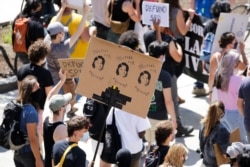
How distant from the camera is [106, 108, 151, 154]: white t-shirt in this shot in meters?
6.42

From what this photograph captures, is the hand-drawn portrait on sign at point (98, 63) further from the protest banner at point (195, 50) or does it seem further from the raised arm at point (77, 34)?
the protest banner at point (195, 50)

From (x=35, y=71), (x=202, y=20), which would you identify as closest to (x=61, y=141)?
(x=35, y=71)

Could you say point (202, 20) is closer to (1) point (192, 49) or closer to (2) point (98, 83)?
(1) point (192, 49)

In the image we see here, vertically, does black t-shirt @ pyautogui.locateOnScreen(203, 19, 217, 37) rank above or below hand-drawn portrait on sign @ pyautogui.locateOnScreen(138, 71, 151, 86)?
below

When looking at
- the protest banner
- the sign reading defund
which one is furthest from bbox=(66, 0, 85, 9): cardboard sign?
the sign reading defund

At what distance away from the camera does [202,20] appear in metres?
9.39

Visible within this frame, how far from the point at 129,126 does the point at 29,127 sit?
3.12 feet

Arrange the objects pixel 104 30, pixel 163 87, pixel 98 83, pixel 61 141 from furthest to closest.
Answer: pixel 104 30 < pixel 163 87 < pixel 98 83 < pixel 61 141

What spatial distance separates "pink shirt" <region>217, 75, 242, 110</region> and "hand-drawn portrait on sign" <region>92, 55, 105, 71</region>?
175 centimetres

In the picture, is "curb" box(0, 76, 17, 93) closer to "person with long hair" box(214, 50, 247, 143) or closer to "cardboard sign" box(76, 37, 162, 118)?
"person with long hair" box(214, 50, 247, 143)

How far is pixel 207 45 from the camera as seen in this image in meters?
8.74

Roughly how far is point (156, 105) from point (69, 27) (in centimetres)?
236

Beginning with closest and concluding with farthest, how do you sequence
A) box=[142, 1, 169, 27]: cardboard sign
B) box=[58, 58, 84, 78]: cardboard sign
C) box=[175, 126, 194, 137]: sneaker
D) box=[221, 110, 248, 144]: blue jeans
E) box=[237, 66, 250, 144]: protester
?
box=[237, 66, 250, 144]: protester → box=[58, 58, 84, 78]: cardboard sign → box=[221, 110, 248, 144]: blue jeans → box=[142, 1, 169, 27]: cardboard sign → box=[175, 126, 194, 137]: sneaker

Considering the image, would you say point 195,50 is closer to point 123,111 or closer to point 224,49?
point 224,49
